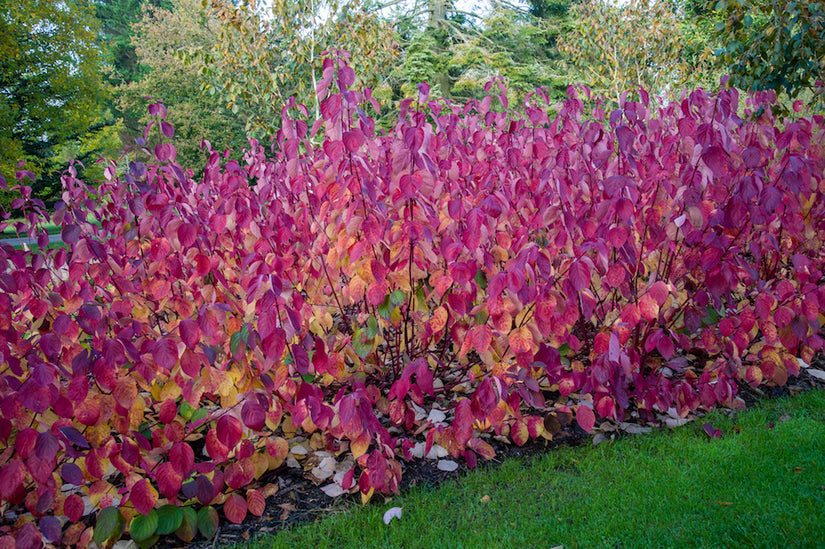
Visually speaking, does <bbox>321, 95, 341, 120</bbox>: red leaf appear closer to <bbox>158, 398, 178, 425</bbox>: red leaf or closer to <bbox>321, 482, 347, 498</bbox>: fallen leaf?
<bbox>158, 398, 178, 425</bbox>: red leaf

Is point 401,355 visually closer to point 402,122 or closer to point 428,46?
point 402,122

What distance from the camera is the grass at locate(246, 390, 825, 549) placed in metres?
1.88

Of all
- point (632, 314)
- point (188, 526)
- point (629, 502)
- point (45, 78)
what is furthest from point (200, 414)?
point (45, 78)

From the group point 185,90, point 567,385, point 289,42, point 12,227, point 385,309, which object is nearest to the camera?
point 385,309

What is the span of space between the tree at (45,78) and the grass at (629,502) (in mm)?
12969

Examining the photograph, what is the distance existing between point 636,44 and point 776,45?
27.4ft

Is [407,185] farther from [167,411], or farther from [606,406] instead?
[606,406]

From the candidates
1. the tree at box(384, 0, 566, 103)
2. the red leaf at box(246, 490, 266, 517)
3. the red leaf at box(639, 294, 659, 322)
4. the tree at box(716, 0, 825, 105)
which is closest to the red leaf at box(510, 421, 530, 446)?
the red leaf at box(639, 294, 659, 322)

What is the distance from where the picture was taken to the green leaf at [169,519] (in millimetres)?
1955

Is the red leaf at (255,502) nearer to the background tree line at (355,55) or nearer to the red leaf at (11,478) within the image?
the red leaf at (11,478)

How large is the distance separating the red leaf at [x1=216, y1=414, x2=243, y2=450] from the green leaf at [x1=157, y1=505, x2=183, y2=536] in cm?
42

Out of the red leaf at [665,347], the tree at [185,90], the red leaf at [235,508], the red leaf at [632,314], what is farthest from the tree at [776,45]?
the tree at [185,90]

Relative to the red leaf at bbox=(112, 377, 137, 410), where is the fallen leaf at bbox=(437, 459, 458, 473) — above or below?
below

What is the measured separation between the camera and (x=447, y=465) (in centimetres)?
243
